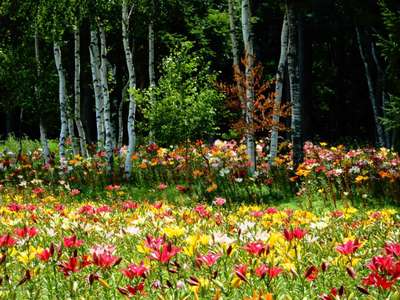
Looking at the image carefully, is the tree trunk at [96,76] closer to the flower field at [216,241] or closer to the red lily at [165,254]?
the flower field at [216,241]

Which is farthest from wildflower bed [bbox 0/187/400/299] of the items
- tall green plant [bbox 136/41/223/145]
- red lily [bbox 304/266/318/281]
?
tall green plant [bbox 136/41/223/145]

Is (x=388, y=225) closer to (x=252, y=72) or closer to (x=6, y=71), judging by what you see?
(x=252, y=72)

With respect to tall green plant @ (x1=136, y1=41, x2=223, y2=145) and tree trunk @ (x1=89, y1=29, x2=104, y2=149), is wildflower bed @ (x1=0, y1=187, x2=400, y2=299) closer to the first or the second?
tall green plant @ (x1=136, y1=41, x2=223, y2=145)

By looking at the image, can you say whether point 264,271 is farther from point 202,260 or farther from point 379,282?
point 379,282

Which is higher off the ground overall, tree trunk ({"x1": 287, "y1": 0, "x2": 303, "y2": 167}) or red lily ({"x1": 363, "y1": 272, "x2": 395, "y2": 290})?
tree trunk ({"x1": 287, "y1": 0, "x2": 303, "y2": 167})

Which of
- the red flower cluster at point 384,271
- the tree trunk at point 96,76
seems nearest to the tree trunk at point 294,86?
the tree trunk at point 96,76

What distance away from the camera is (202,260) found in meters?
2.59

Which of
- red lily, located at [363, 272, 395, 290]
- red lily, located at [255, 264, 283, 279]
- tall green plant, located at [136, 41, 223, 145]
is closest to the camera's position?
red lily, located at [363, 272, 395, 290]

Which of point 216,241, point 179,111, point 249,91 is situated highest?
point 249,91

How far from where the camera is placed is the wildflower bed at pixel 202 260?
2510mm

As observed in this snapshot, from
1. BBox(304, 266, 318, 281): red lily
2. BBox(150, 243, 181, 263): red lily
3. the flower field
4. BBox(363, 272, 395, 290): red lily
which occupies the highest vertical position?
BBox(150, 243, 181, 263): red lily

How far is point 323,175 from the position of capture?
44.4 feet

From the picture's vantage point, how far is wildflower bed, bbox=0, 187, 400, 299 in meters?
2.51

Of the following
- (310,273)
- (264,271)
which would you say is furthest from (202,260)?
(310,273)
